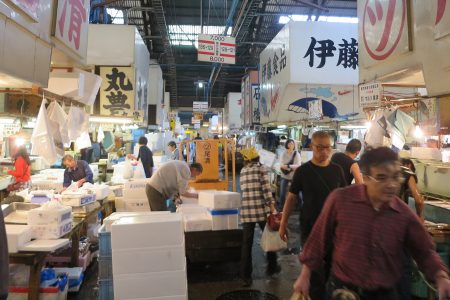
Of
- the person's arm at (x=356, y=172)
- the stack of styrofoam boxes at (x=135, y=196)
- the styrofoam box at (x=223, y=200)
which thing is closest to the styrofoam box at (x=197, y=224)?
the styrofoam box at (x=223, y=200)

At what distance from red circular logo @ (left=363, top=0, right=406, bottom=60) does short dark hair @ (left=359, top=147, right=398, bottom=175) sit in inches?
113

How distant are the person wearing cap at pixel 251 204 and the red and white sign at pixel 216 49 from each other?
4714 mm

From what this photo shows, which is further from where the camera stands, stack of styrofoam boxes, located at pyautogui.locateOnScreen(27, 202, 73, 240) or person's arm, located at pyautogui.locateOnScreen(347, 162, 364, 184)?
person's arm, located at pyautogui.locateOnScreen(347, 162, 364, 184)

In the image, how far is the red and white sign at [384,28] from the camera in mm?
4523

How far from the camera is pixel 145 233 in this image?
3906 millimetres

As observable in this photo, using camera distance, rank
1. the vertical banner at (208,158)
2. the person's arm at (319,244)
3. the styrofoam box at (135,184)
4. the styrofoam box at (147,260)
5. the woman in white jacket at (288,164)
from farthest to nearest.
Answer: the woman in white jacket at (288,164)
the vertical banner at (208,158)
the styrofoam box at (135,184)
the styrofoam box at (147,260)
the person's arm at (319,244)

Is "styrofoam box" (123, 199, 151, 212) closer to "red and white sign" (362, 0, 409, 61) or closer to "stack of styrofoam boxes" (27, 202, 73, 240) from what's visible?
"stack of styrofoam boxes" (27, 202, 73, 240)

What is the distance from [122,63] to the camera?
444 inches

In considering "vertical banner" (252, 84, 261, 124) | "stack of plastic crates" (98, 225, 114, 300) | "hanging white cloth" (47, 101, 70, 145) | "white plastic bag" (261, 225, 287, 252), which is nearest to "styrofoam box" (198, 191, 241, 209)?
"white plastic bag" (261, 225, 287, 252)

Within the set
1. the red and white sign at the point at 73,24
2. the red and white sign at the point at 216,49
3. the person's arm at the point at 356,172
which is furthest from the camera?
the red and white sign at the point at 216,49

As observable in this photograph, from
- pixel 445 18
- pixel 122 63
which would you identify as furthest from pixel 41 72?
pixel 122 63

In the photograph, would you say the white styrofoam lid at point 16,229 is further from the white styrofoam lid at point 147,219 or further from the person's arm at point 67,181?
the person's arm at point 67,181

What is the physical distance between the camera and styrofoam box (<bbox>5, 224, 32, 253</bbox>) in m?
4.08

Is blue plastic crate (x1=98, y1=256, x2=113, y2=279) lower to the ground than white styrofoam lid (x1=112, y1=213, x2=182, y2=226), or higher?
lower
